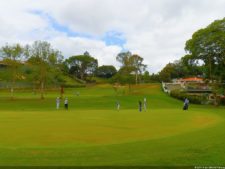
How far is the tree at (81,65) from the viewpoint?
144625mm

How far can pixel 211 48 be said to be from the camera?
58.2m

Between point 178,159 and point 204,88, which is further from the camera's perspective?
point 204,88

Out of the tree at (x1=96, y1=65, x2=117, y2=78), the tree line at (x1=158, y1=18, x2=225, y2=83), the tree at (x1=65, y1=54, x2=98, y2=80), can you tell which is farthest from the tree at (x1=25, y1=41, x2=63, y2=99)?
the tree at (x1=96, y1=65, x2=117, y2=78)

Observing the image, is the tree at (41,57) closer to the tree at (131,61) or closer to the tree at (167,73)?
the tree at (131,61)

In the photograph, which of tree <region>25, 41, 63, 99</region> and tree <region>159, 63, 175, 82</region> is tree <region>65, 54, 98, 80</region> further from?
tree <region>25, 41, 63, 99</region>

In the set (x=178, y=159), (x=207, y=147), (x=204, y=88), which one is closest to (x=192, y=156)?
(x=178, y=159)

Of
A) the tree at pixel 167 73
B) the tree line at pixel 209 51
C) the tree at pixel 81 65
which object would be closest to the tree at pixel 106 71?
the tree at pixel 81 65

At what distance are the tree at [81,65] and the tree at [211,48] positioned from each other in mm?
87751

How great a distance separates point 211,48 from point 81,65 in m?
93.4

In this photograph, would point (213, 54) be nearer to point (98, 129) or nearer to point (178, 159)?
point (98, 129)

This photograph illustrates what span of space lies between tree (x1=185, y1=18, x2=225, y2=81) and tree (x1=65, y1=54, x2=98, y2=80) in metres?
87.8

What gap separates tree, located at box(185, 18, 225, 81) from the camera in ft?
187

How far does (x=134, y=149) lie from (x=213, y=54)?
4986 cm

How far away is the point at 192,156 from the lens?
39.0 feet
